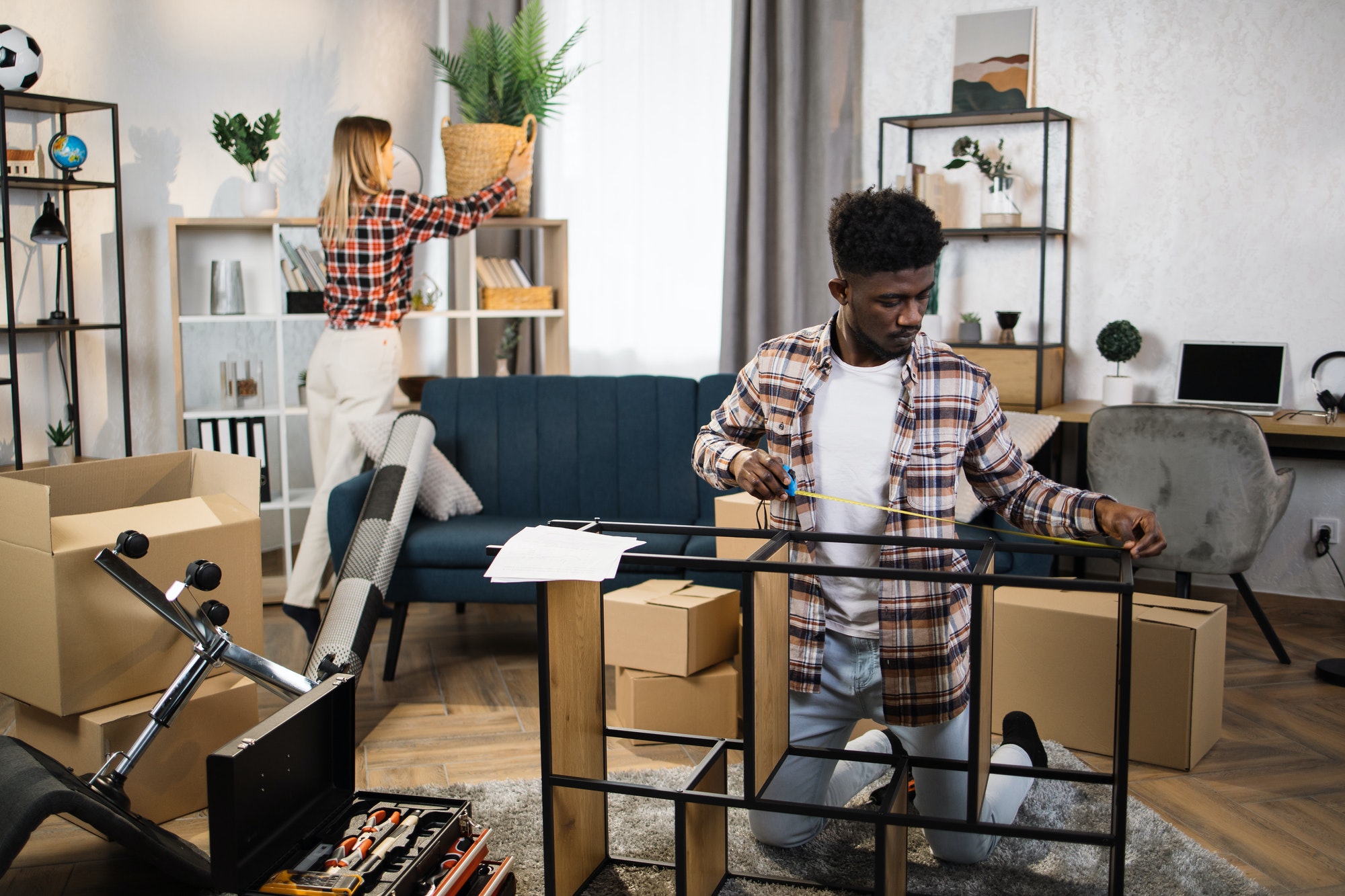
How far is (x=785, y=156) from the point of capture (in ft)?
15.0

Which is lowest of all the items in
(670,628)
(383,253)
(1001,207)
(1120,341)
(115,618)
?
(670,628)

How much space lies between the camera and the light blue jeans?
2.02 metres

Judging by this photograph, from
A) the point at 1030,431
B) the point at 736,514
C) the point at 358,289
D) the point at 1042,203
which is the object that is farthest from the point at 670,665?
the point at 1042,203

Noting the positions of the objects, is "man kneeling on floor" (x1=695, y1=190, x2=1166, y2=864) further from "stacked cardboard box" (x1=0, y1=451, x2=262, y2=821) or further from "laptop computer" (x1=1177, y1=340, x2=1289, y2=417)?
"laptop computer" (x1=1177, y1=340, x2=1289, y2=417)

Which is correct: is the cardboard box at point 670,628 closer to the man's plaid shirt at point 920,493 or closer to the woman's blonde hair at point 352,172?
the man's plaid shirt at point 920,493

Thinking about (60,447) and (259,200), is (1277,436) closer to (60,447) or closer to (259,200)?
(259,200)

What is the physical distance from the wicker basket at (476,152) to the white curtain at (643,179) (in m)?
0.84

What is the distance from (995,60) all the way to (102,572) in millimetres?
3652

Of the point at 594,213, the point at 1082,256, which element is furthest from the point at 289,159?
the point at 1082,256

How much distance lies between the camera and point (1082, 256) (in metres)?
4.34

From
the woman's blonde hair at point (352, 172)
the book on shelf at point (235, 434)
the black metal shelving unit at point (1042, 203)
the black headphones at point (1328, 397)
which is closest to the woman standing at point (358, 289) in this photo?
the woman's blonde hair at point (352, 172)

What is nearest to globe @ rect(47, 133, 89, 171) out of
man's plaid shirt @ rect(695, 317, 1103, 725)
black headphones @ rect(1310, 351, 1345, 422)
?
man's plaid shirt @ rect(695, 317, 1103, 725)

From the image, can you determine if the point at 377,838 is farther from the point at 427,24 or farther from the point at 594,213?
the point at 427,24

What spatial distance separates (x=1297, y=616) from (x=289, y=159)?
434cm
